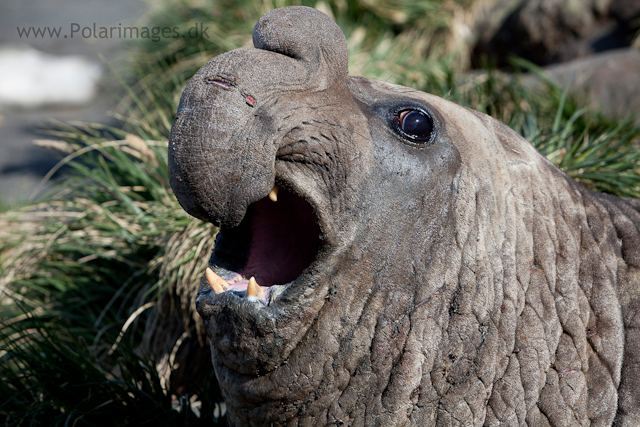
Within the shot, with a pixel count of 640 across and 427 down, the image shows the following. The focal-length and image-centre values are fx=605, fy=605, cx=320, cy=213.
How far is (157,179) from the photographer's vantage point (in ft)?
12.7

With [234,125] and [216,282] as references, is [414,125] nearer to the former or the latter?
[234,125]

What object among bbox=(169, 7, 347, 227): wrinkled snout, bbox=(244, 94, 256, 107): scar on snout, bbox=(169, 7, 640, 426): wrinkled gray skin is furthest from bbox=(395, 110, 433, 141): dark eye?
bbox=(244, 94, 256, 107): scar on snout

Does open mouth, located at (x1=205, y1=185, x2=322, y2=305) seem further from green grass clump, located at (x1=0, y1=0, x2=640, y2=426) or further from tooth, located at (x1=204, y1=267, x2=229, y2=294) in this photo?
green grass clump, located at (x1=0, y1=0, x2=640, y2=426)

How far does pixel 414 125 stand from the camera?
67.2 inches

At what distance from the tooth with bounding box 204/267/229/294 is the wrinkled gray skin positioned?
0.8 inches

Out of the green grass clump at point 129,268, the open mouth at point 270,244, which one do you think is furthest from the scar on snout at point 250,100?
the green grass clump at point 129,268

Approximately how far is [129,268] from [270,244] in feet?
7.38

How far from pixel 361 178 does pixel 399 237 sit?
19cm

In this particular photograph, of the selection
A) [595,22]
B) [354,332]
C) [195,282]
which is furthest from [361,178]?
[595,22]

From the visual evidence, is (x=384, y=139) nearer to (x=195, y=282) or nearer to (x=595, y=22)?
(x=195, y=282)

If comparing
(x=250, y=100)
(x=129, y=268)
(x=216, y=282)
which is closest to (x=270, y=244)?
(x=216, y=282)

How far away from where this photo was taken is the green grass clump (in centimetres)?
282

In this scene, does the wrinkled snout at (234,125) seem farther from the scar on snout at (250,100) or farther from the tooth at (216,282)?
the tooth at (216,282)

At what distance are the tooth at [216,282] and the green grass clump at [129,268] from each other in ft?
4.06
